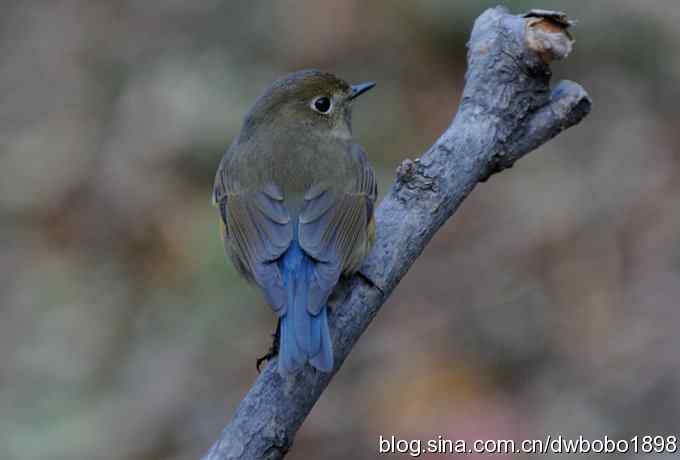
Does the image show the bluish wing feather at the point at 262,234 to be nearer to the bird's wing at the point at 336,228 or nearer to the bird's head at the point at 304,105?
the bird's wing at the point at 336,228

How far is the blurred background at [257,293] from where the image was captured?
556cm

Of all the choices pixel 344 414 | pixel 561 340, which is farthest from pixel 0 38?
pixel 561 340

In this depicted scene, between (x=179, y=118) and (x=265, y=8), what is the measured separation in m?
1.20

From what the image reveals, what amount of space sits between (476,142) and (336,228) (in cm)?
57

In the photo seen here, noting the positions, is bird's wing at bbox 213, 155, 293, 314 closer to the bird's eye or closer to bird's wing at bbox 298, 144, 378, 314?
bird's wing at bbox 298, 144, 378, 314

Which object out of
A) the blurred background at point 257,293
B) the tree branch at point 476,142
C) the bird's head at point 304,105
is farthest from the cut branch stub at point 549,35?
the blurred background at point 257,293

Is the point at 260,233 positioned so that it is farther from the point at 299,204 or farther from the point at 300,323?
the point at 300,323

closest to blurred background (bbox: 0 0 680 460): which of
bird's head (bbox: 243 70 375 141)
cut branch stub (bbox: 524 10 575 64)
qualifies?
bird's head (bbox: 243 70 375 141)

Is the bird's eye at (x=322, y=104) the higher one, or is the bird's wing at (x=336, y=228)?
the bird's eye at (x=322, y=104)

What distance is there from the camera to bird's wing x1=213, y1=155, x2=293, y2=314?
346 cm

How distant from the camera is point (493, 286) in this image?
597 centimetres

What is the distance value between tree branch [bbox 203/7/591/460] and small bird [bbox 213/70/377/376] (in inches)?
4.0

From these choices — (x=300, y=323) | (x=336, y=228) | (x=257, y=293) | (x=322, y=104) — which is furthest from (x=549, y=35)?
(x=257, y=293)

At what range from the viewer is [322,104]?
13.9 ft
